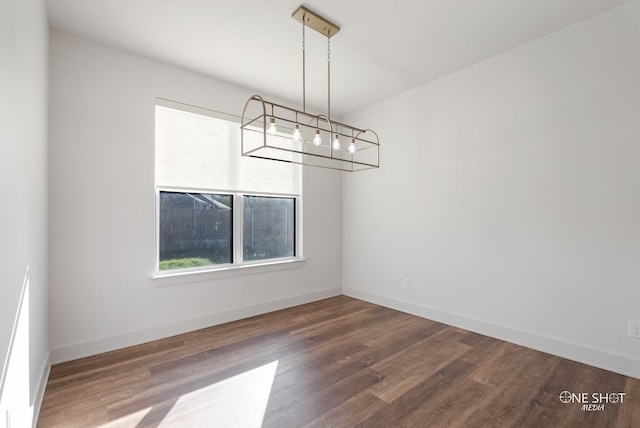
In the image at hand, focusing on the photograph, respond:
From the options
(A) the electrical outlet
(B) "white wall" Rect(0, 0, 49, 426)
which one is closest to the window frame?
(B) "white wall" Rect(0, 0, 49, 426)

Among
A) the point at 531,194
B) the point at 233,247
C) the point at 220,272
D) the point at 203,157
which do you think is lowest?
the point at 220,272

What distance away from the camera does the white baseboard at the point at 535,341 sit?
7.66 ft

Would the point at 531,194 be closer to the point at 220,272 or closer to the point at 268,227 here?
the point at 268,227

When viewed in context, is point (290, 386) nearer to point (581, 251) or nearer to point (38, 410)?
point (38, 410)

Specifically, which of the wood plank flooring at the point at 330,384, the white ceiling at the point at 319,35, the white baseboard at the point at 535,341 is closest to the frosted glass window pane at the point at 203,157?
the white ceiling at the point at 319,35

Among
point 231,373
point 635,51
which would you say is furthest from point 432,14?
point 231,373

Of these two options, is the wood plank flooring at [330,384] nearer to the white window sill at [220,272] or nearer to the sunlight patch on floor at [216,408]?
the sunlight patch on floor at [216,408]

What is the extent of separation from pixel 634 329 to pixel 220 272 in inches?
145

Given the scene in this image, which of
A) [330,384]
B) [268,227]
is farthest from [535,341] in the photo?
[268,227]

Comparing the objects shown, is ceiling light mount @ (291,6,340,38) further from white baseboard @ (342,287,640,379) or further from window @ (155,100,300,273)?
white baseboard @ (342,287,640,379)

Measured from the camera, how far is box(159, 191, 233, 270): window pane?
315cm

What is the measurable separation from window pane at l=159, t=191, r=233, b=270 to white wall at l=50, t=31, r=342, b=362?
191 mm

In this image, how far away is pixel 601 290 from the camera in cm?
244

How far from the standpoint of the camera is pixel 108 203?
275 cm
